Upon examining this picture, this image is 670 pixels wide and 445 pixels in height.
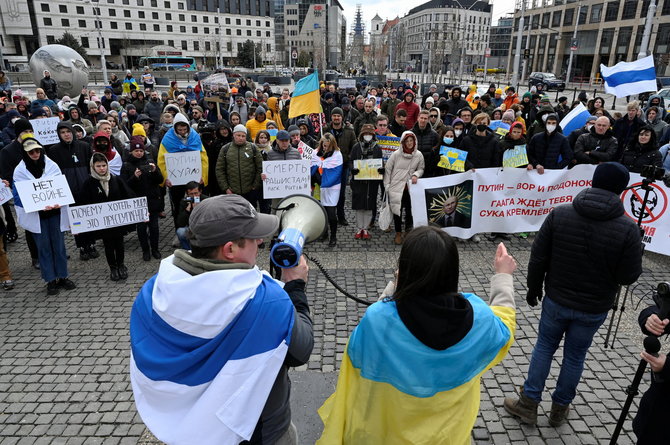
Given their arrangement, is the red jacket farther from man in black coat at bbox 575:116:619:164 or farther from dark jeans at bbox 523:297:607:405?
dark jeans at bbox 523:297:607:405

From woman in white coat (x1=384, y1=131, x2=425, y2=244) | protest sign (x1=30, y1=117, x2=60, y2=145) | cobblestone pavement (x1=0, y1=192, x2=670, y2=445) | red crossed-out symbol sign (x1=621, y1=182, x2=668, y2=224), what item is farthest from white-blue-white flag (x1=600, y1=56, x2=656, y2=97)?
protest sign (x1=30, y1=117, x2=60, y2=145)

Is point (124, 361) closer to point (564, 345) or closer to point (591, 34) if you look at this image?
point (564, 345)

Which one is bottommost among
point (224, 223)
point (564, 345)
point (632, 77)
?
point (564, 345)

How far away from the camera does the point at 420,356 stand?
68.0 inches

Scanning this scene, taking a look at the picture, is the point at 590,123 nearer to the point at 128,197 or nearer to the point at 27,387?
the point at 128,197

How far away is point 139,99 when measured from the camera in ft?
43.9

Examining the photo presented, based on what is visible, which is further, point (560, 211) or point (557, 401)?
point (557, 401)

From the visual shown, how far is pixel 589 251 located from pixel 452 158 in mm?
4316

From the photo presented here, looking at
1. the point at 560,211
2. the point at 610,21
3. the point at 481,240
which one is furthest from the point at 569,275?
the point at 610,21

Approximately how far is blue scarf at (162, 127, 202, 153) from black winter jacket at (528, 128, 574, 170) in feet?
18.2

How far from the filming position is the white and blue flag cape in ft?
5.34

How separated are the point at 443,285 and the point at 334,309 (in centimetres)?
372

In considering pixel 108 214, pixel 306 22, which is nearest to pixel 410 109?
pixel 108 214

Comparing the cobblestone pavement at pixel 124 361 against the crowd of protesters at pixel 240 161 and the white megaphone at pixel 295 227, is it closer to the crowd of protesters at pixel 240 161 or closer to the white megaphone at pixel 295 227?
the crowd of protesters at pixel 240 161
